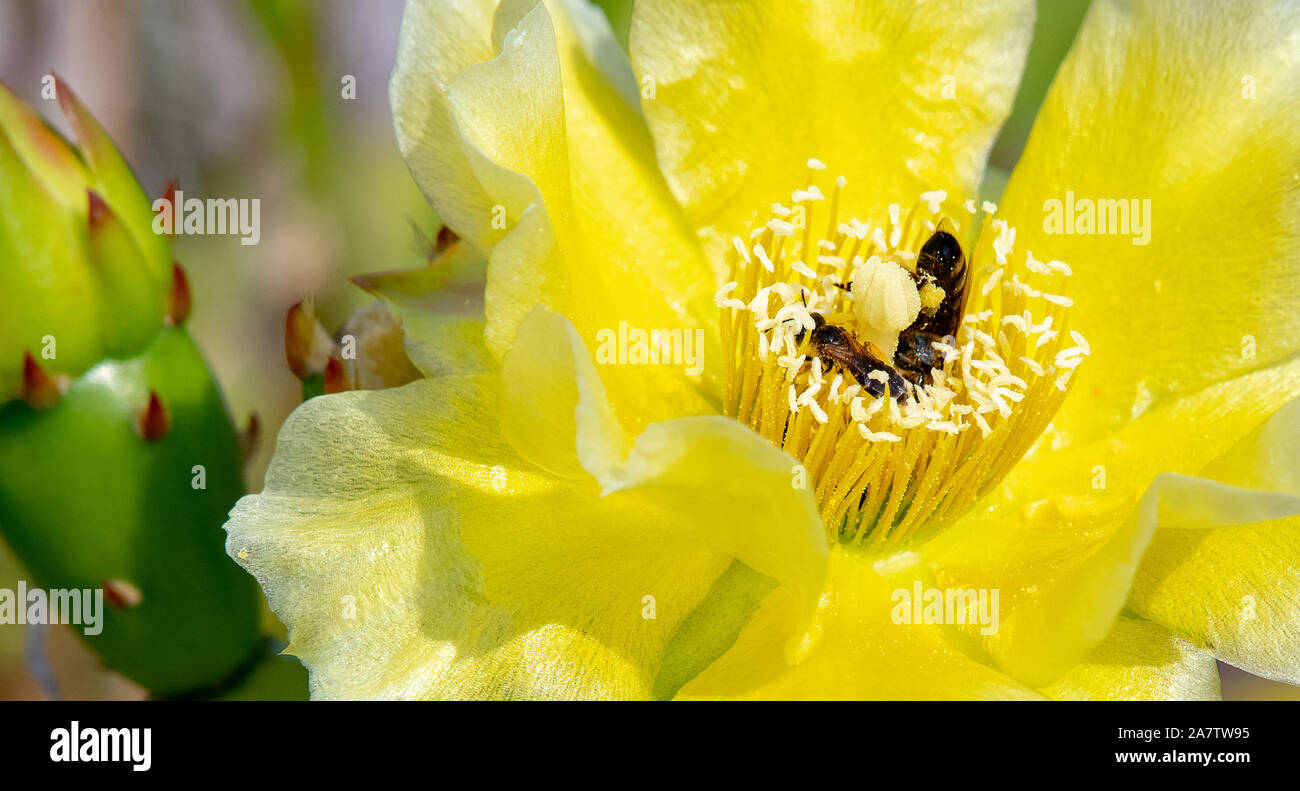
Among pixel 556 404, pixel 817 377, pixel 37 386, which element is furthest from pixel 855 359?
pixel 37 386

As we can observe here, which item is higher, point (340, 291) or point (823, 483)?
point (340, 291)

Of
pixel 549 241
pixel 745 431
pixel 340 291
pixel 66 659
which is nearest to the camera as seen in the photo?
pixel 745 431

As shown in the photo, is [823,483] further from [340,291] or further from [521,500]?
[340,291]

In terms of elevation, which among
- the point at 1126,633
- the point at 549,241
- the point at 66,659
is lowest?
the point at 66,659

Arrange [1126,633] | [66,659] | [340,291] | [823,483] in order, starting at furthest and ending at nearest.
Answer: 1. [340,291]
2. [66,659]
3. [823,483]
4. [1126,633]

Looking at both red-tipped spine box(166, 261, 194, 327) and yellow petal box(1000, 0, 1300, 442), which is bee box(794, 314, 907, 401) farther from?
red-tipped spine box(166, 261, 194, 327)

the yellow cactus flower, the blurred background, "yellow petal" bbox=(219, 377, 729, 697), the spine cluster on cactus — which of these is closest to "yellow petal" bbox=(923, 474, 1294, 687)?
the yellow cactus flower

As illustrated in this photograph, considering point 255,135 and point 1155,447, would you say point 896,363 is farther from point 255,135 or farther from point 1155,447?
point 255,135

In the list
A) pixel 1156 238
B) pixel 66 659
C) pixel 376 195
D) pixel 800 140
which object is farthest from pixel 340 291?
pixel 1156 238

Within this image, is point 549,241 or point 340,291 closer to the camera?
point 549,241
